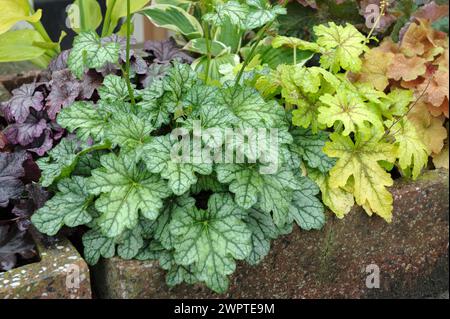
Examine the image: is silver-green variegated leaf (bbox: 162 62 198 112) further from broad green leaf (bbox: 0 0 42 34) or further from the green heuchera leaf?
broad green leaf (bbox: 0 0 42 34)

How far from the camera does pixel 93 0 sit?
2059mm

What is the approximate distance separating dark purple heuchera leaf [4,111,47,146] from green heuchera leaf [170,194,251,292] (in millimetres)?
538

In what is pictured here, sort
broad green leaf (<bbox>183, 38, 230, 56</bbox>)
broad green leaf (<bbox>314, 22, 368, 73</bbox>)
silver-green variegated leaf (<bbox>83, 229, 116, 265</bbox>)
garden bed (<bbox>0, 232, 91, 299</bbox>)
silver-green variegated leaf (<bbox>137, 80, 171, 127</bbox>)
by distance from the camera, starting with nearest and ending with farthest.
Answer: garden bed (<bbox>0, 232, 91, 299</bbox>)
silver-green variegated leaf (<bbox>83, 229, 116, 265</bbox>)
silver-green variegated leaf (<bbox>137, 80, 171, 127</bbox>)
broad green leaf (<bbox>314, 22, 368, 73</bbox>)
broad green leaf (<bbox>183, 38, 230, 56</bbox>)

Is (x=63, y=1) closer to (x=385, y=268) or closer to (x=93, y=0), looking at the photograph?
(x=93, y=0)

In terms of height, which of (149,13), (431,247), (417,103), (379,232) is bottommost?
(431,247)

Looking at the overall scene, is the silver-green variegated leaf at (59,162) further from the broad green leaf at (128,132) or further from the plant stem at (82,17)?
the plant stem at (82,17)

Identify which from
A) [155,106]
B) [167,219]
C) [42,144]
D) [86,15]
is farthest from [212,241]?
[86,15]

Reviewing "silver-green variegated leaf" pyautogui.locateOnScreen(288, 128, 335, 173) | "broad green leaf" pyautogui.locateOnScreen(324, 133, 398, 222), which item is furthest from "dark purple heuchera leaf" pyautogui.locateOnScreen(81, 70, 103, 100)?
"broad green leaf" pyautogui.locateOnScreen(324, 133, 398, 222)

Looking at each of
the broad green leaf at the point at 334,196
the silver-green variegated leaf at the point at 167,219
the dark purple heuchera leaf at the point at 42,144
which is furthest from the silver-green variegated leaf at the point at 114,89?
the broad green leaf at the point at 334,196

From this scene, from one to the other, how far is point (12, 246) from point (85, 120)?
35 centimetres

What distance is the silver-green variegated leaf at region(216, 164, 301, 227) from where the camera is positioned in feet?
4.53
